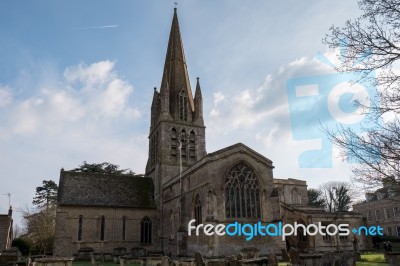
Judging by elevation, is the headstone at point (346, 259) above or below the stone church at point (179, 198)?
below

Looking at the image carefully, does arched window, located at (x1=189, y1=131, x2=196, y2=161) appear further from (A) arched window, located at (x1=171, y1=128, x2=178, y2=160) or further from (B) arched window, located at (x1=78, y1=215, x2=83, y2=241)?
(B) arched window, located at (x1=78, y1=215, x2=83, y2=241)

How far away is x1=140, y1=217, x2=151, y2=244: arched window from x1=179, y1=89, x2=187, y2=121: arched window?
12709 mm

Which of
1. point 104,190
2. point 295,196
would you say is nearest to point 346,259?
point 104,190

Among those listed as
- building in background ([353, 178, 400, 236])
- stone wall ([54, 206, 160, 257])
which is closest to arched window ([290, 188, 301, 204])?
building in background ([353, 178, 400, 236])

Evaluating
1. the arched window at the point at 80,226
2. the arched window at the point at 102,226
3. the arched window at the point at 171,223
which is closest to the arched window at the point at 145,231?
the arched window at the point at 102,226

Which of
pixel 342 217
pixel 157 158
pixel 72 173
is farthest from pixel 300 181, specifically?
pixel 72 173

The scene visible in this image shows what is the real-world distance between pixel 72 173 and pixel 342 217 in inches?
1186

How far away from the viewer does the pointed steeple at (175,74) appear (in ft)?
134

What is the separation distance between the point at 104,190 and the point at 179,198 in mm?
11077

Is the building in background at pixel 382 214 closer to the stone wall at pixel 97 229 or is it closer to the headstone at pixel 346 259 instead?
the stone wall at pixel 97 229

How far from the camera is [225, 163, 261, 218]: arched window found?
25594mm

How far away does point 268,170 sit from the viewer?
2772 centimetres

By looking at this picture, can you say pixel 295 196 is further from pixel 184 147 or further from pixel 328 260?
pixel 328 260

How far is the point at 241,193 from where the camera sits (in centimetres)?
2623
